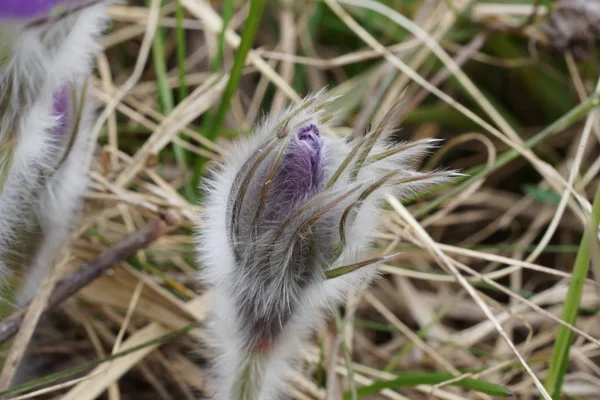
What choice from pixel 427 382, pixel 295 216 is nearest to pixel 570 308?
pixel 427 382

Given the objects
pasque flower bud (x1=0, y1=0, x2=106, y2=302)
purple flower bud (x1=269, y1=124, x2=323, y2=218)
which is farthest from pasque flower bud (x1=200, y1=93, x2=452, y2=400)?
pasque flower bud (x1=0, y1=0, x2=106, y2=302)

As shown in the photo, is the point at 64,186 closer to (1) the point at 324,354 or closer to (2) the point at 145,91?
(1) the point at 324,354

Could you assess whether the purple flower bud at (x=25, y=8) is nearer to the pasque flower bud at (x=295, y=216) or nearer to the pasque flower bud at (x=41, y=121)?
the pasque flower bud at (x=41, y=121)

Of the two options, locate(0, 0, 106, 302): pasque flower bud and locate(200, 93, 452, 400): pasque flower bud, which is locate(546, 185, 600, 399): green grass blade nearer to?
locate(200, 93, 452, 400): pasque flower bud

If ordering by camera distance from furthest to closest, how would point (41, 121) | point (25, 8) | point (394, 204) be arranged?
point (394, 204) < point (41, 121) < point (25, 8)

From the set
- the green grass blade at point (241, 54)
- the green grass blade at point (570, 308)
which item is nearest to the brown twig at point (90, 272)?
the green grass blade at point (241, 54)

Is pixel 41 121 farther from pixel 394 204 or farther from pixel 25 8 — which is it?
pixel 394 204

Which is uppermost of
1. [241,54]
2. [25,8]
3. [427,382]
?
[25,8]
